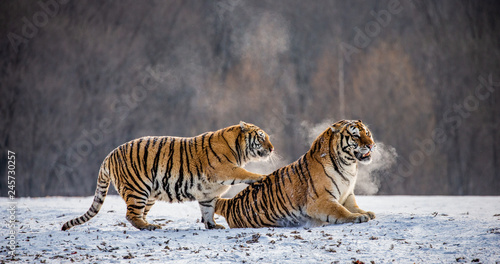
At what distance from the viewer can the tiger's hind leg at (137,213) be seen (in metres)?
4.42

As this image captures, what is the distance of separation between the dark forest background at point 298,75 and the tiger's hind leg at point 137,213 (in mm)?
5890

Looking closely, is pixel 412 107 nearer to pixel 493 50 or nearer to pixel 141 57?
pixel 493 50

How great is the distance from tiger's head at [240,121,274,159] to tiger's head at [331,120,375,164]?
28.8 inches

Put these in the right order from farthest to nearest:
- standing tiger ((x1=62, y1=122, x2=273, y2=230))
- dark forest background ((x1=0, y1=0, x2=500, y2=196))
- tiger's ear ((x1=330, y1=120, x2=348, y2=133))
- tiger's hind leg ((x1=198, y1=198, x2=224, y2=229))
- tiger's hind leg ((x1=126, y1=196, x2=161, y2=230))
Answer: dark forest background ((x1=0, y1=0, x2=500, y2=196)) → tiger's hind leg ((x1=198, y1=198, x2=224, y2=229)) → standing tiger ((x1=62, y1=122, x2=273, y2=230)) → tiger's hind leg ((x1=126, y1=196, x2=161, y2=230)) → tiger's ear ((x1=330, y1=120, x2=348, y2=133))

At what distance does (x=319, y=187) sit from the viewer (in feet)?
13.7

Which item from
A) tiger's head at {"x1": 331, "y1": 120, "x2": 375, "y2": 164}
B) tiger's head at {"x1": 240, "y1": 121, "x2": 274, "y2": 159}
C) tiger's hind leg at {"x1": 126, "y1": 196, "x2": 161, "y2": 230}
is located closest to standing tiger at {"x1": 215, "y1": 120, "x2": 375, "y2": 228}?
tiger's head at {"x1": 331, "y1": 120, "x2": 375, "y2": 164}

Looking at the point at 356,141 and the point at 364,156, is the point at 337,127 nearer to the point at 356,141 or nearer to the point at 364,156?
the point at 356,141

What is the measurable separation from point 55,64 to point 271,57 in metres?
4.34

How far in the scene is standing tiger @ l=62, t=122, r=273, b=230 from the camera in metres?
4.54

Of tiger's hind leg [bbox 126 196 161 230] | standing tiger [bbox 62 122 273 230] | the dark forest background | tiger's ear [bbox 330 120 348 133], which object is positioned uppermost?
the dark forest background

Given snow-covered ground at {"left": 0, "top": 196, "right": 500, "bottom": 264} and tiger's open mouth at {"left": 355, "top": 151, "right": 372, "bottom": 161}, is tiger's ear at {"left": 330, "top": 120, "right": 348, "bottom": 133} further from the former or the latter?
snow-covered ground at {"left": 0, "top": 196, "right": 500, "bottom": 264}

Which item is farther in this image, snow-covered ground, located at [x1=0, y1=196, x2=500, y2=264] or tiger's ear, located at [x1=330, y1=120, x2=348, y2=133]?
tiger's ear, located at [x1=330, y1=120, x2=348, y2=133]

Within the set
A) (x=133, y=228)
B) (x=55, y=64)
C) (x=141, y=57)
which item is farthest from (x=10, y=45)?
(x=133, y=228)

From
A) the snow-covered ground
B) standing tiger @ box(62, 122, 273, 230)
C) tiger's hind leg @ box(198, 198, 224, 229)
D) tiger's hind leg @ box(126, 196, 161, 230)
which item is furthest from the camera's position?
tiger's hind leg @ box(198, 198, 224, 229)
